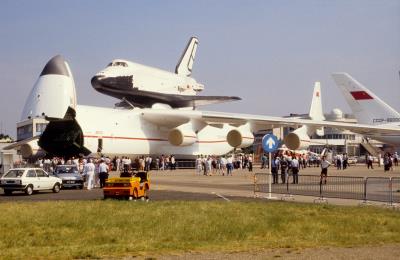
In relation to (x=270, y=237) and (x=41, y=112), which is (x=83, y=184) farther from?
(x=270, y=237)

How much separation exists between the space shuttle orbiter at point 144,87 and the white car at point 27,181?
32659 millimetres

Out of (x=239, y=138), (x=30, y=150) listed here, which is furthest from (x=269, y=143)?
(x=30, y=150)

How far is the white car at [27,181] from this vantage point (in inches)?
960

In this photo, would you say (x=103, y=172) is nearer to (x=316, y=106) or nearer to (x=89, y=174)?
(x=89, y=174)

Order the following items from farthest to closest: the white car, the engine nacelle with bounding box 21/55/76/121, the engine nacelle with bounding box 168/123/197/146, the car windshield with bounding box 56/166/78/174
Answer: the engine nacelle with bounding box 168/123/197/146, the engine nacelle with bounding box 21/55/76/121, the car windshield with bounding box 56/166/78/174, the white car

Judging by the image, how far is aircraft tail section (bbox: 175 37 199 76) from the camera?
3066 inches

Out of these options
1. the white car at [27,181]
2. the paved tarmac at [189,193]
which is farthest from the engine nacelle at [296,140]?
the white car at [27,181]

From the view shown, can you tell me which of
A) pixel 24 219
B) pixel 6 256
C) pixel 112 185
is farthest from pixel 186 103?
pixel 6 256

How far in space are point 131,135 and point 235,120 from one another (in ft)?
27.3

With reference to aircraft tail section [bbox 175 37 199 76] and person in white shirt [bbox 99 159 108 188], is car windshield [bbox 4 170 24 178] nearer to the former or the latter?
person in white shirt [bbox 99 159 108 188]

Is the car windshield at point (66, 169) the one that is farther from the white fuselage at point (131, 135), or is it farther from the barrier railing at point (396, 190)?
the barrier railing at point (396, 190)

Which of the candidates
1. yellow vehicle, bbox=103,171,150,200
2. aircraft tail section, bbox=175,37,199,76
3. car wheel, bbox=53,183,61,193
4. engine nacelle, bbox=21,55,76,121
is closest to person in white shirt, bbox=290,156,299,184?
yellow vehicle, bbox=103,171,150,200

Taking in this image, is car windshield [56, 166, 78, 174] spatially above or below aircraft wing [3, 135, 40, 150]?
below

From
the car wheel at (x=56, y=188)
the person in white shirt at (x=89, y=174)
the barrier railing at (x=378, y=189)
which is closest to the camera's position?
the barrier railing at (x=378, y=189)
